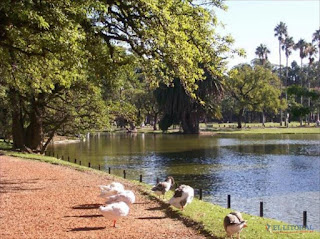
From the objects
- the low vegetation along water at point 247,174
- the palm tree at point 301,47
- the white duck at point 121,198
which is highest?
the palm tree at point 301,47

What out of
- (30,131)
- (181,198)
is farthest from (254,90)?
(181,198)

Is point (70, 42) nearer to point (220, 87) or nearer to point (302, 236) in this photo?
point (302, 236)

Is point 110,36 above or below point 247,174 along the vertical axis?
above

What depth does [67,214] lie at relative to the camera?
484 inches

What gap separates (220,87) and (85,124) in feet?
141

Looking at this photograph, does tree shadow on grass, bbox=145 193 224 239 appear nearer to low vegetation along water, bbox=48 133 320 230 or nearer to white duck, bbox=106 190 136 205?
white duck, bbox=106 190 136 205

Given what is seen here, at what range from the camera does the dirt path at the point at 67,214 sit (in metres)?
10.5

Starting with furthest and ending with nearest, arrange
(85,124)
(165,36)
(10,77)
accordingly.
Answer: (85,124), (10,77), (165,36)

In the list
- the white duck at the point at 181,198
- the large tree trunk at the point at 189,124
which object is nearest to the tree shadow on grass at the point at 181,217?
the white duck at the point at 181,198

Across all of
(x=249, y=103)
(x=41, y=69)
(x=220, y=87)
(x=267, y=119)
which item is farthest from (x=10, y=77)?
(x=267, y=119)

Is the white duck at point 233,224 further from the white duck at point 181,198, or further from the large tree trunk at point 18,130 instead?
the large tree trunk at point 18,130

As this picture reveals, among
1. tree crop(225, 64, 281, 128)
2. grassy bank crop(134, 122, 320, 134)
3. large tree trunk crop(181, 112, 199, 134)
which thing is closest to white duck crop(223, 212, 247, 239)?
large tree trunk crop(181, 112, 199, 134)

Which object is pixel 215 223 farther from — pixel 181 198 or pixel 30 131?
pixel 30 131

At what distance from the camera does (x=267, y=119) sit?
13550cm
